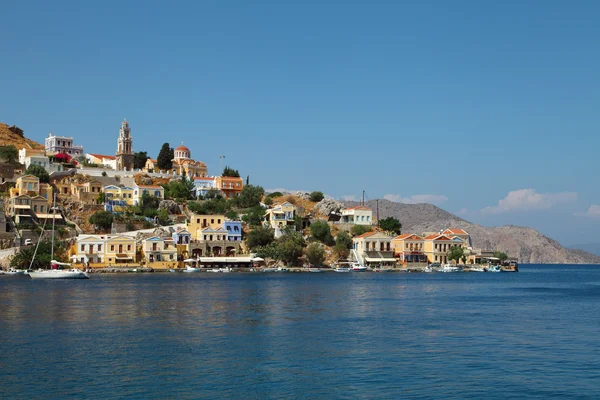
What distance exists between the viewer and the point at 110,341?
3062cm

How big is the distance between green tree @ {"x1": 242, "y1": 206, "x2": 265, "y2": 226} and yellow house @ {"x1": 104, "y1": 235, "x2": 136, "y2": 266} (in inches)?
787

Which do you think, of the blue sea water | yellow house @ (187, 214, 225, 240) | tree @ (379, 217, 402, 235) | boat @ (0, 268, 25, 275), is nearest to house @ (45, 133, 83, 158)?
yellow house @ (187, 214, 225, 240)

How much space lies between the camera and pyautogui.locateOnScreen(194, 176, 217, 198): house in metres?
114

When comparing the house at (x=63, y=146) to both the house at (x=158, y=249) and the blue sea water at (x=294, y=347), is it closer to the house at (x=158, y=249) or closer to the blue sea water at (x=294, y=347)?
the house at (x=158, y=249)

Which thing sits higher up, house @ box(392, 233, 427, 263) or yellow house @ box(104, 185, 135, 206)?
yellow house @ box(104, 185, 135, 206)

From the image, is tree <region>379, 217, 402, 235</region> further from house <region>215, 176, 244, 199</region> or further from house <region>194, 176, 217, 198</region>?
house <region>194, 176, 217, 198</region>

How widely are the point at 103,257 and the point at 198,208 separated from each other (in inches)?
786

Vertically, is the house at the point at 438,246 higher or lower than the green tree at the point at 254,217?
lower

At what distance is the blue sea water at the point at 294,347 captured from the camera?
2255 cm

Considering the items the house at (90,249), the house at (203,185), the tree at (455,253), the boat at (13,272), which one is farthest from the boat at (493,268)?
the boat at (13,272)

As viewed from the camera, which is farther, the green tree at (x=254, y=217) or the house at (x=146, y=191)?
the green tree at (x=254, y=217)

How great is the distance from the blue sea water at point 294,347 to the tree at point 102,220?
42968mm

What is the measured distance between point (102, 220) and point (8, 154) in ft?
77.7

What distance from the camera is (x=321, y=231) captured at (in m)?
103
